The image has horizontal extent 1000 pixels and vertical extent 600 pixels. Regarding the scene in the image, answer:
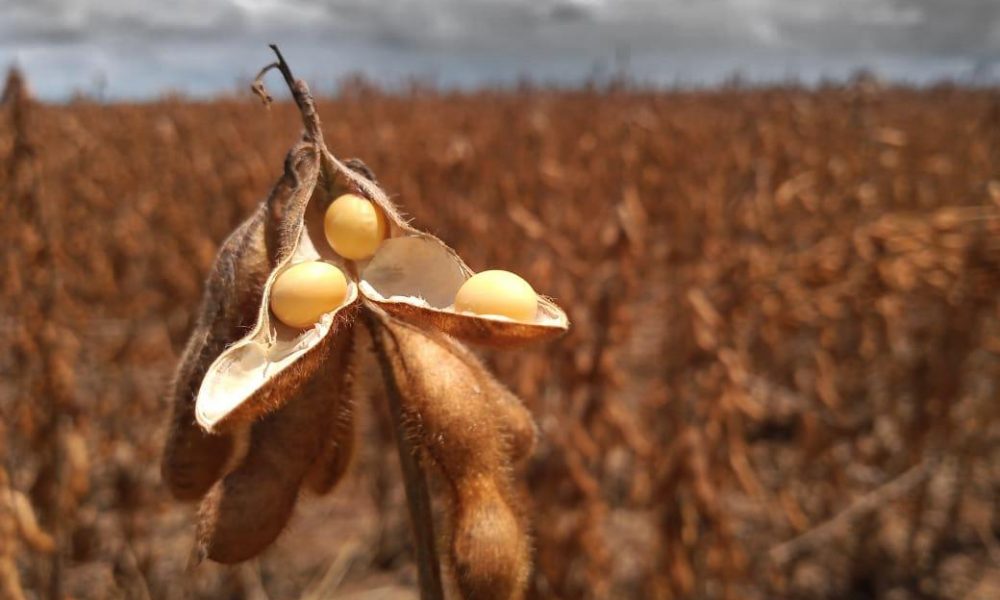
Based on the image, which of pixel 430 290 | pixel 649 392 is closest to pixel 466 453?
pixel 430 290

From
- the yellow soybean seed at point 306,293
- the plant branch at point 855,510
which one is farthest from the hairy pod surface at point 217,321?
the plant branch at point 855,510

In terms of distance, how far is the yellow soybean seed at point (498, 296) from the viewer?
705mm

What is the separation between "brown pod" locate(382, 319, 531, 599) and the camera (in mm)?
752

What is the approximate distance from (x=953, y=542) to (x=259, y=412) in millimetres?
3176

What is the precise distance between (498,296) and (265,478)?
1.02 feet

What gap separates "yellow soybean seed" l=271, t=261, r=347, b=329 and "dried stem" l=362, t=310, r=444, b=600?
0.08m

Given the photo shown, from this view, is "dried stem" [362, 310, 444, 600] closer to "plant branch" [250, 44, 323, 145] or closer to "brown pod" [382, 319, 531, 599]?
"brown pod" [382, 319, 531, 599]

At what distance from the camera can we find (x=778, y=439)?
3844mm

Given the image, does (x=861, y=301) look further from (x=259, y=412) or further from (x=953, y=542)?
(x=259, y=412)

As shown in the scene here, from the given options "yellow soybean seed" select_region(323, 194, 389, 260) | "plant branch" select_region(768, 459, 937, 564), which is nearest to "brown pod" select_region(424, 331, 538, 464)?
"yellow soybean seed" select_region(323, 194, 389, 260)

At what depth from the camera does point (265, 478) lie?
80cm

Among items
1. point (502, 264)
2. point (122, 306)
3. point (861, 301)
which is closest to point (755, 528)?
point (861, 301)

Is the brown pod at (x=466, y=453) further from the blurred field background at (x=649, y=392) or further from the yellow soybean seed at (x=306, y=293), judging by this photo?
the blurred field background at (x=649, y=392)

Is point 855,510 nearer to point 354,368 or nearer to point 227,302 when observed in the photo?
point 354,368
